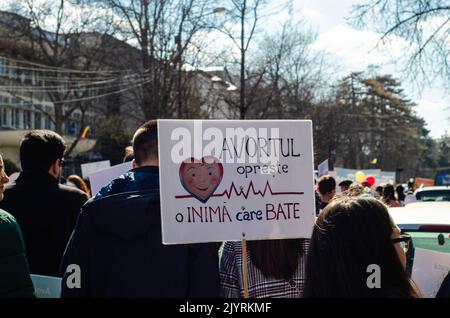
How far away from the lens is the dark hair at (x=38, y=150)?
410 cm

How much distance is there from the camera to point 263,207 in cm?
318

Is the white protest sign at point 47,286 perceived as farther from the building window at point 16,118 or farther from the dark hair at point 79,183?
the building window at point 16,118

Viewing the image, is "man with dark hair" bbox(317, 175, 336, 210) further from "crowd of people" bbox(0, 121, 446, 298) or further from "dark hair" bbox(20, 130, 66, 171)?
"crowd of people" bbox(0, 121, 446, 298)

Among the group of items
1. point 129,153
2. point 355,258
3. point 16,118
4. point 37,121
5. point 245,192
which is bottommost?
point 355,258

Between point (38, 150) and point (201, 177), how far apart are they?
1487 mm

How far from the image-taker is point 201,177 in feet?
10.2

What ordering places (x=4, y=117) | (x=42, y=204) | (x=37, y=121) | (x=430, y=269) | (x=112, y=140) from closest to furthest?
(x=430, y=269) → (x=42, y=204) → (x=112, y=140) → (x=4, y=117) → (x=37, y=121)

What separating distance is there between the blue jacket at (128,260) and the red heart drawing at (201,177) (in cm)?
24

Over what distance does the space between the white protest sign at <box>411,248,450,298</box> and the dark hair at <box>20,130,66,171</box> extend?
2387 millimetres

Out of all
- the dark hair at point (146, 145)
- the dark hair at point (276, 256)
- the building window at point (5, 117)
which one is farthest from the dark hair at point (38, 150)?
the building window at point (5, 117)

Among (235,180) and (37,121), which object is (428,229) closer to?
(235,180)

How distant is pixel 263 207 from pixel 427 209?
2185mm

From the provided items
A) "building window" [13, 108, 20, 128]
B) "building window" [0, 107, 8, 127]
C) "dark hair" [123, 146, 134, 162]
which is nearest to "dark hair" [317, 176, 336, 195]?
"dark hair" [123, 146, 134, 162]

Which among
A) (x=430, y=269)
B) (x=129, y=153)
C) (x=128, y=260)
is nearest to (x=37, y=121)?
(x=129, y=153)
